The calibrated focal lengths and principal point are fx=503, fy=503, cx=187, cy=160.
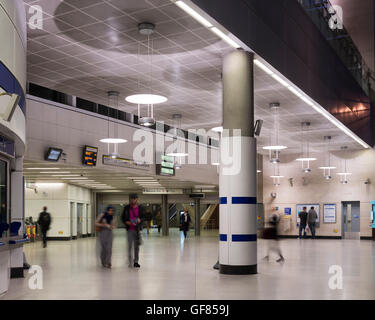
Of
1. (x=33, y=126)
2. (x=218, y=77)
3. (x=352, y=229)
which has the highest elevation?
(x=218, y=77)

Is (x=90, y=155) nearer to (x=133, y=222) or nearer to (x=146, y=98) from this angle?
(x=146, y=98)

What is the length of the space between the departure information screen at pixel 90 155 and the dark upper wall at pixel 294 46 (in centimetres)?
902

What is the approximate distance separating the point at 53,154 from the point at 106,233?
232 inches

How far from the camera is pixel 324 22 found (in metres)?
19.5

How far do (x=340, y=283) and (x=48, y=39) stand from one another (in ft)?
29.3

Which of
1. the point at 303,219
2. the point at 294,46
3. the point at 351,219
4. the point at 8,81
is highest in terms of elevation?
the point at 294,46

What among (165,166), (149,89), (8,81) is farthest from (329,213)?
(8,81)

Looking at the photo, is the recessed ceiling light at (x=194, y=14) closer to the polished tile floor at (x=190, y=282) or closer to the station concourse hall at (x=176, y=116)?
the station concourse hall at (x=176, y=116)

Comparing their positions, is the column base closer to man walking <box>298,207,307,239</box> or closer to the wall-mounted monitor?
the wall-mounted monitor

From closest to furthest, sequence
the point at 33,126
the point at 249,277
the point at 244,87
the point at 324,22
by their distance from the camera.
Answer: the point at 249,277 < the point at 244,87 < the point at 33,126 < the point at 324,22

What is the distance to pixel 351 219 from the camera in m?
31.3

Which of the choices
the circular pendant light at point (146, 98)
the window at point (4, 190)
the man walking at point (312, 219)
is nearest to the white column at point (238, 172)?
the circular pendant light at point (146, 98)
